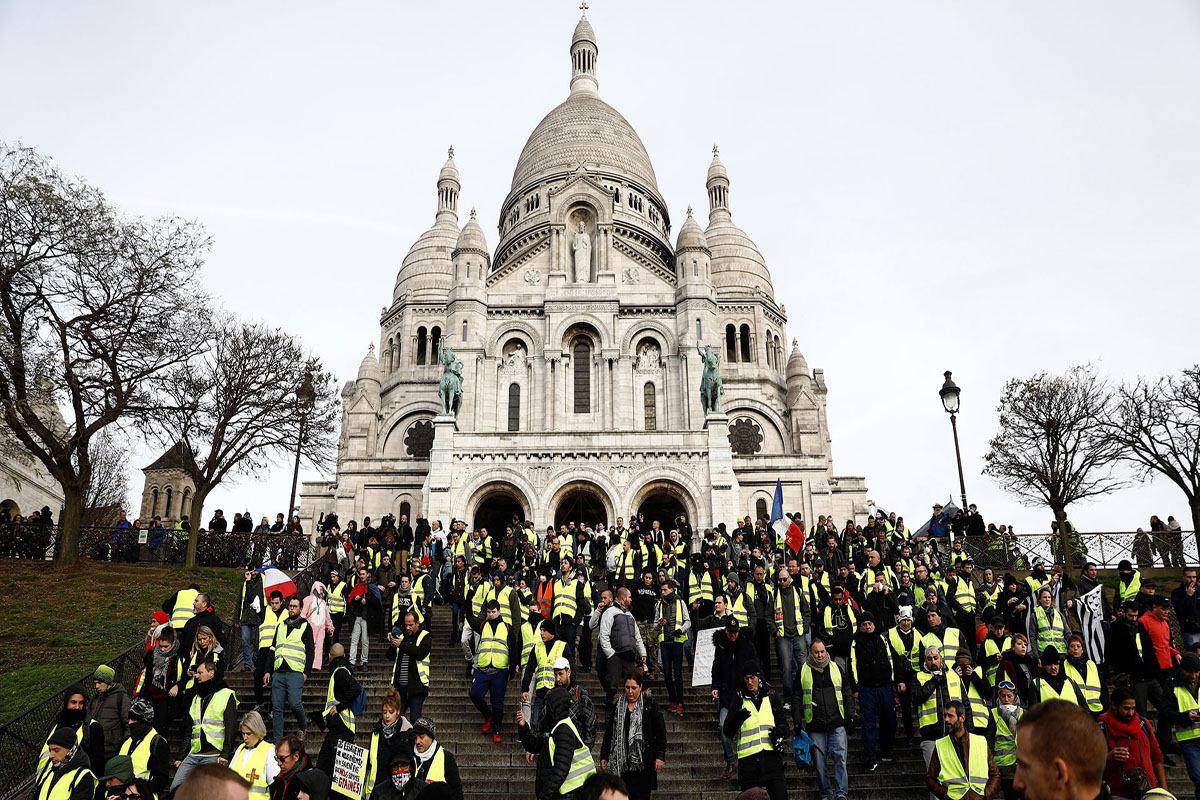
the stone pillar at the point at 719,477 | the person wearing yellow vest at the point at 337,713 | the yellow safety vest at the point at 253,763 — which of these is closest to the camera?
the yellow safety vest at the point at 253,763

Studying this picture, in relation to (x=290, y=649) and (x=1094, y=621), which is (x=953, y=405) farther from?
(x=290, y=649)

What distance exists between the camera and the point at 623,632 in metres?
12.3

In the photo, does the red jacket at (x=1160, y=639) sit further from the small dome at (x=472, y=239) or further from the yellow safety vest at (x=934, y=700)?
the small dome at (x=472, y=239)

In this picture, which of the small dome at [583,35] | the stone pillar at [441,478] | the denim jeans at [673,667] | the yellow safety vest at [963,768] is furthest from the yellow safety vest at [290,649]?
the small dome at [583,35]

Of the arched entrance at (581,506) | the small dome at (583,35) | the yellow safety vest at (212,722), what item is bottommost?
the yellow safety vest at (212,722)

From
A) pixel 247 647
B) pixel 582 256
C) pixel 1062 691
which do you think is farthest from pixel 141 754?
pixel 582 256

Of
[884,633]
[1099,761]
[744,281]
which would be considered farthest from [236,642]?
[744,281]

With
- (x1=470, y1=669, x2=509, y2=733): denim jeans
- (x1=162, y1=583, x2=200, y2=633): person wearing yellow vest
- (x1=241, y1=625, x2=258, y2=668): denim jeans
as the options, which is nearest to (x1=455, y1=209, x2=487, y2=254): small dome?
(x1=241, y1=625, x2=258, y2=668): denim jeans

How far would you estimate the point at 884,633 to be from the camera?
43.5ft

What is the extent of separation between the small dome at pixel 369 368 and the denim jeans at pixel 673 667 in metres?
34.9

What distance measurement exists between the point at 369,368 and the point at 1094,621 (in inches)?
1511

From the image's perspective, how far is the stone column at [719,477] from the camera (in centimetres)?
3133

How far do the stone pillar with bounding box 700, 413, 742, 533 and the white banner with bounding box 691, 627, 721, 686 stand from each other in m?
17.8

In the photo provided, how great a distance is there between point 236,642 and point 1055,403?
25.2 metres
